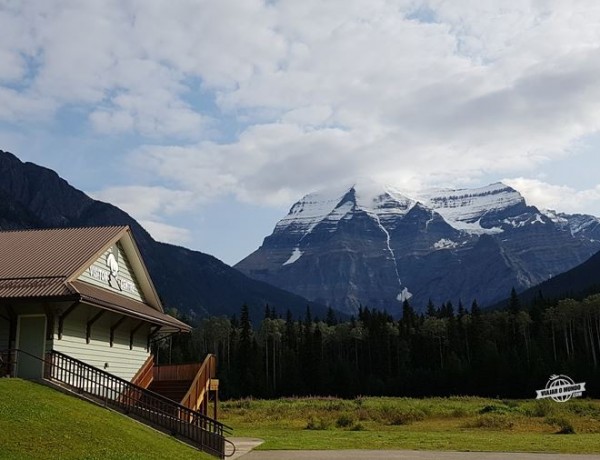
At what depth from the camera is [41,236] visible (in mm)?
27922

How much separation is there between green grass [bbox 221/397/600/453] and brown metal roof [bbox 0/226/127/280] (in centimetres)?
963

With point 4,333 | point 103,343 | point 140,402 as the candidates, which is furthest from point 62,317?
point 140,402

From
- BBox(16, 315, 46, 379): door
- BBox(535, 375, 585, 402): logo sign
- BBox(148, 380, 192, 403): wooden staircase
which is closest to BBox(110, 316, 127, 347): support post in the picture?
BBox(148, 380, 192, 403): wooden staircase

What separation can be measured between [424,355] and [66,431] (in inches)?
3833

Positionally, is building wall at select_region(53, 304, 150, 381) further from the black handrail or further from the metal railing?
the metal railing

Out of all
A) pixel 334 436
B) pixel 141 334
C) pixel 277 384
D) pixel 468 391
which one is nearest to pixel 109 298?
pixel 141 334

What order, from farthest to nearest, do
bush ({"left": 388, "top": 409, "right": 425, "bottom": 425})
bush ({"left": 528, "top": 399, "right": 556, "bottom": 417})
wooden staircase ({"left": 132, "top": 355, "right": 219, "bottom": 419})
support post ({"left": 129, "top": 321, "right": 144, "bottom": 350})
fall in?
bush ({"left": 528, "top": 399, "right": 556, "bottom": 417}) < bush ({"left": 388, "top": 409, "right": 425, "bottom": 425}) < support post ({"left": 129, "top": 321, "right": 144, "bottom": 350}) < wooden staircase ({"left": 132, "top": 355, "right": 219, "bottom": 419})

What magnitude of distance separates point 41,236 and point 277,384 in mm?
76372

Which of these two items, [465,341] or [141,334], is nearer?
[141,334]

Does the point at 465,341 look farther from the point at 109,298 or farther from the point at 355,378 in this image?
the point at 109,298

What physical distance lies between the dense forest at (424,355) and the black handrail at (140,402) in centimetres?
6859

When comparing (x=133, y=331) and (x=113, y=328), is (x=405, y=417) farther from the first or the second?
(x=113, y=328)

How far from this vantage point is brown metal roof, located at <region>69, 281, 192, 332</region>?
21.3 meters

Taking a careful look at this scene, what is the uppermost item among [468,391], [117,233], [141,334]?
[117,233]
